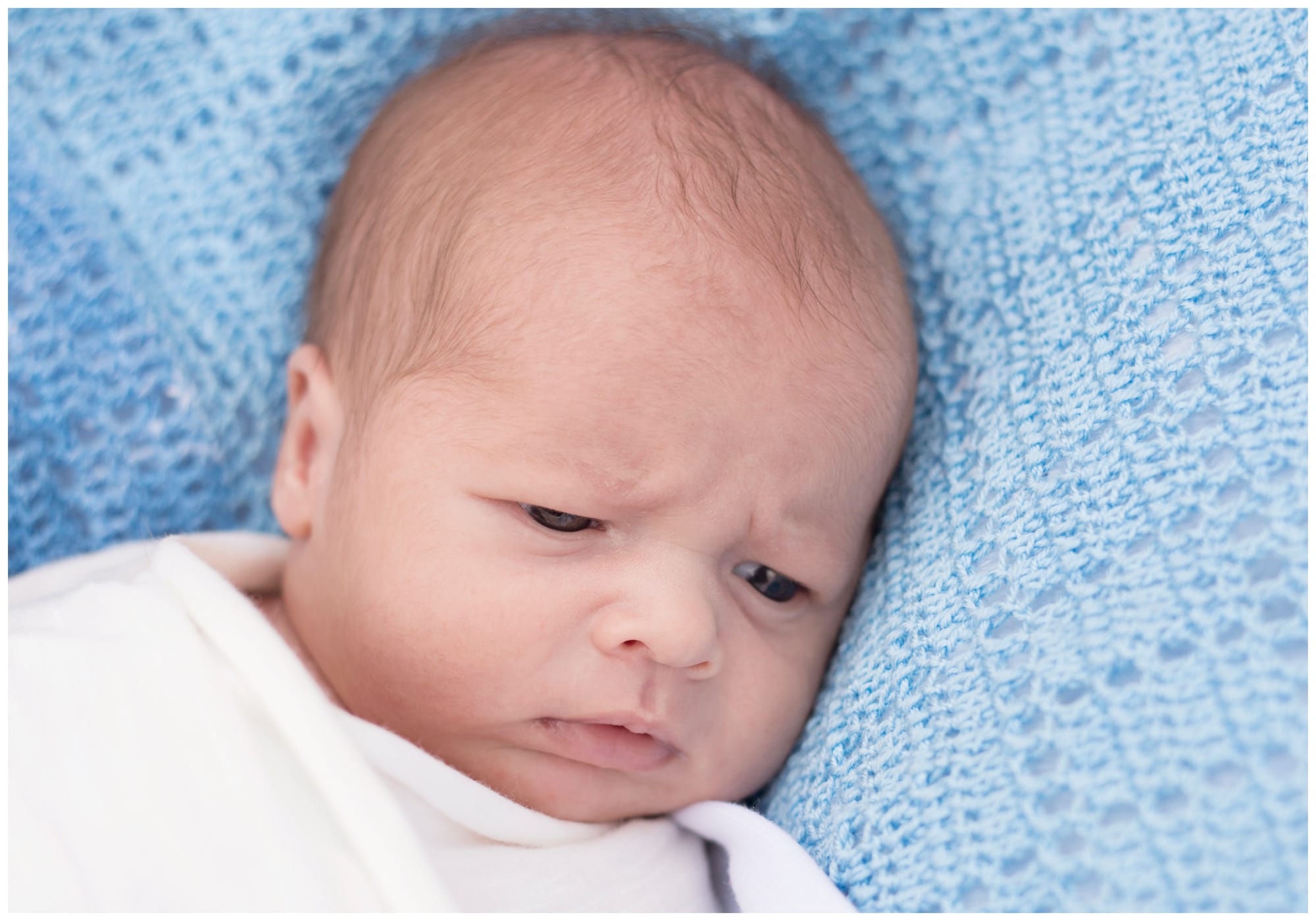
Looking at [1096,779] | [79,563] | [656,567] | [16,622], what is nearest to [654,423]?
[656,567]

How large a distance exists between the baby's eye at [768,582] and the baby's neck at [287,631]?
461mm

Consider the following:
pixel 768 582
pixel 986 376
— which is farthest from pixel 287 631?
pixel 986 376

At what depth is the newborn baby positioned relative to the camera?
1112 millimetres

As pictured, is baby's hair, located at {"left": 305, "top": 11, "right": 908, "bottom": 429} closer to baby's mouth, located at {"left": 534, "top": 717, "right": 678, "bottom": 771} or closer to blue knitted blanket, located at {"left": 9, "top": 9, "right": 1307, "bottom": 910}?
blue knitted blanket, located at {"left": 9, "top": 9, "right": 1307, "bottom": 910}

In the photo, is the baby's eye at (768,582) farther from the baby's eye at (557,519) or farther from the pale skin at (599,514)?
the baby's eye at (557,519)

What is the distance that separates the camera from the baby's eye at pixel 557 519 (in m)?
1.15

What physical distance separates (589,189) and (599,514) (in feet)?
1.11

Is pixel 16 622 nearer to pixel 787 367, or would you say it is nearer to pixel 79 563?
pixel 79 563

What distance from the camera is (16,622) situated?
1127 millimetres

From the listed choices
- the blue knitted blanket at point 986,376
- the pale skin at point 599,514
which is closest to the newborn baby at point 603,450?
the pale skin at point 599,514

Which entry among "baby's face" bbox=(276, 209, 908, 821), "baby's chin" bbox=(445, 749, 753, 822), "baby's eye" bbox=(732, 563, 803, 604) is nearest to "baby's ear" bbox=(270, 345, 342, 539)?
"baby's face" bbox=(276, 209, 908, 821)

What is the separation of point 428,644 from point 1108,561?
2.11 ft

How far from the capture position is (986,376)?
127cm

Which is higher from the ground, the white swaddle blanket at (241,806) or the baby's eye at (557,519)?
the baby's eye at (557,519)
